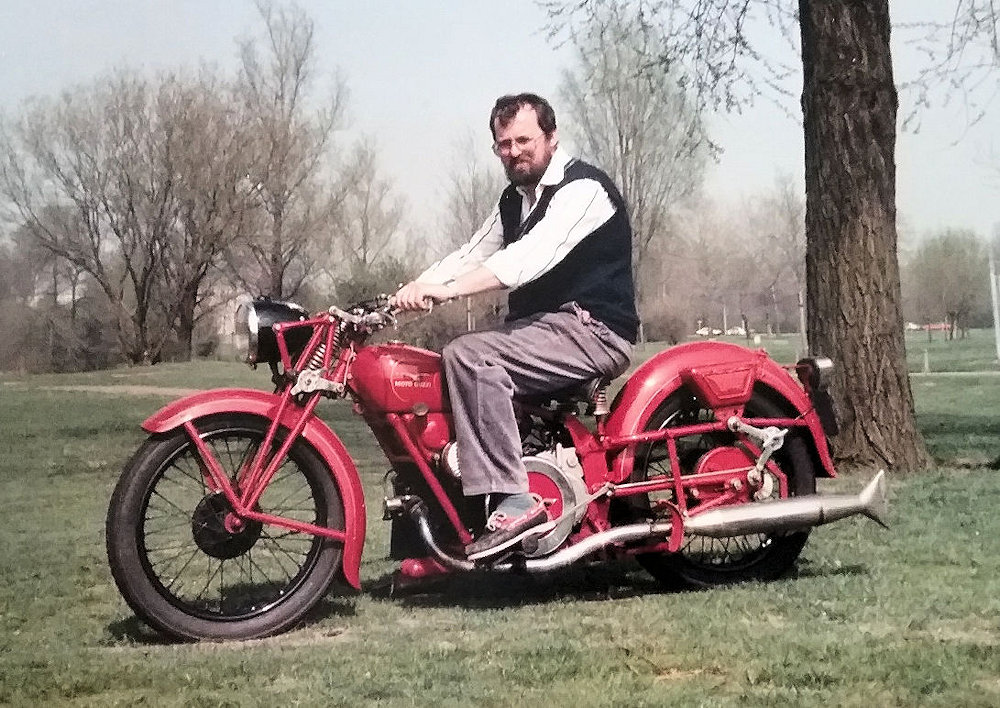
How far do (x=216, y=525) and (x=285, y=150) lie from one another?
8.46 feet

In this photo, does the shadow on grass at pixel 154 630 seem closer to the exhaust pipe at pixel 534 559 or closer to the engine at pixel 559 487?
the exhaust pipe at pixel 534 559

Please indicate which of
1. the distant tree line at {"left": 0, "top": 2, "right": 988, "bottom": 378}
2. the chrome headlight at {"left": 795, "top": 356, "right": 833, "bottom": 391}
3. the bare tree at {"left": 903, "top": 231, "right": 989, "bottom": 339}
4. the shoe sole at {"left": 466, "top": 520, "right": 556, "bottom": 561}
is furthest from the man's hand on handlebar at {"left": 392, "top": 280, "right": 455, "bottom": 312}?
the bare tree at {"left": 903, "top": 231, "right": 989, "bottom": 339}

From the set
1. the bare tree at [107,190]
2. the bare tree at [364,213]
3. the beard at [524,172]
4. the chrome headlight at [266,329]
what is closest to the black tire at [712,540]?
the beard at [524,172]

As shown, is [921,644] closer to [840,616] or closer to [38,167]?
[840,616]

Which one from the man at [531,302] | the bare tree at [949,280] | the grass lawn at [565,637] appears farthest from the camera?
the bare tree at [949,280]

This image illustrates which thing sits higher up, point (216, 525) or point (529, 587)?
point (216, 525)

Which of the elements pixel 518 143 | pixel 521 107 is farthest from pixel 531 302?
pixel 521 107

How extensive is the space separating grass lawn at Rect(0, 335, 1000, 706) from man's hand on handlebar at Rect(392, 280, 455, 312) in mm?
537

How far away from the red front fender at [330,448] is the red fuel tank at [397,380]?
150mm

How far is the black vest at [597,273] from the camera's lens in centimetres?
315

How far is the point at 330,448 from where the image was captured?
2.97 meters

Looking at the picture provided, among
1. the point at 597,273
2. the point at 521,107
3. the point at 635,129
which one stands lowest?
the point at 597,273

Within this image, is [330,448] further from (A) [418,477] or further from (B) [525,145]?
(B) [525,145]

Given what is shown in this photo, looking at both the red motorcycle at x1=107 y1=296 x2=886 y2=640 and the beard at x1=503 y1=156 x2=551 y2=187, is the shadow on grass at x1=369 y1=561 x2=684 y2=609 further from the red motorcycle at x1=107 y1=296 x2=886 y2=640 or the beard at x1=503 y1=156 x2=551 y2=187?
the beard at x1=503 y1=156 x2=551 y2=187
